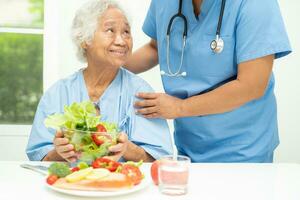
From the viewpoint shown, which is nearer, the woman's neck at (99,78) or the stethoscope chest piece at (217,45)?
the stethoscope chest piece at (217,45)

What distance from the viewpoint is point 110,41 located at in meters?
1.74

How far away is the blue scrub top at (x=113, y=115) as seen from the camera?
1.65 metres

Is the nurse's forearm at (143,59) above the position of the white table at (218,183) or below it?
above

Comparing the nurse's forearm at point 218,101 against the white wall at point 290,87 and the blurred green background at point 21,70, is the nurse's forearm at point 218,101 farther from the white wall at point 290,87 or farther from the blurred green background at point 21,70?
the blurred green background at point 21,70

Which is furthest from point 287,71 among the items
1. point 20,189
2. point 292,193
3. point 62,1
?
point 20,189

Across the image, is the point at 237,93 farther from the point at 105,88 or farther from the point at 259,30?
the point at 105,88

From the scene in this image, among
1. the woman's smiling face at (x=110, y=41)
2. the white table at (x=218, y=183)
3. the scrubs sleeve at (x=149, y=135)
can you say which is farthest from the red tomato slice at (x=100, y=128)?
the woman's smiling face at (x=110, y=41)

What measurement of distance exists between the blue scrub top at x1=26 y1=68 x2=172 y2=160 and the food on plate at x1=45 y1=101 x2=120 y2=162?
270mm

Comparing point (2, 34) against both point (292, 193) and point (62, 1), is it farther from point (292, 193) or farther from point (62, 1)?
Result: point (292, 193)

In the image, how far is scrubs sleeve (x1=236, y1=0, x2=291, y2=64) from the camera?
1.51m

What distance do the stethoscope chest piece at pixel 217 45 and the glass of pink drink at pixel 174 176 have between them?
1.73 feet

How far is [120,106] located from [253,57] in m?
0.53

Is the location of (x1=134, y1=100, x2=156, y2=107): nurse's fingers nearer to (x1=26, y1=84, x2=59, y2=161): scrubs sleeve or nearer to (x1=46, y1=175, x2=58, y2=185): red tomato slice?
(x1=26, y1=84, x2=59, y2=161): scrubs sleeve

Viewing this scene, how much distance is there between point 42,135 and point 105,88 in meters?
0.31
